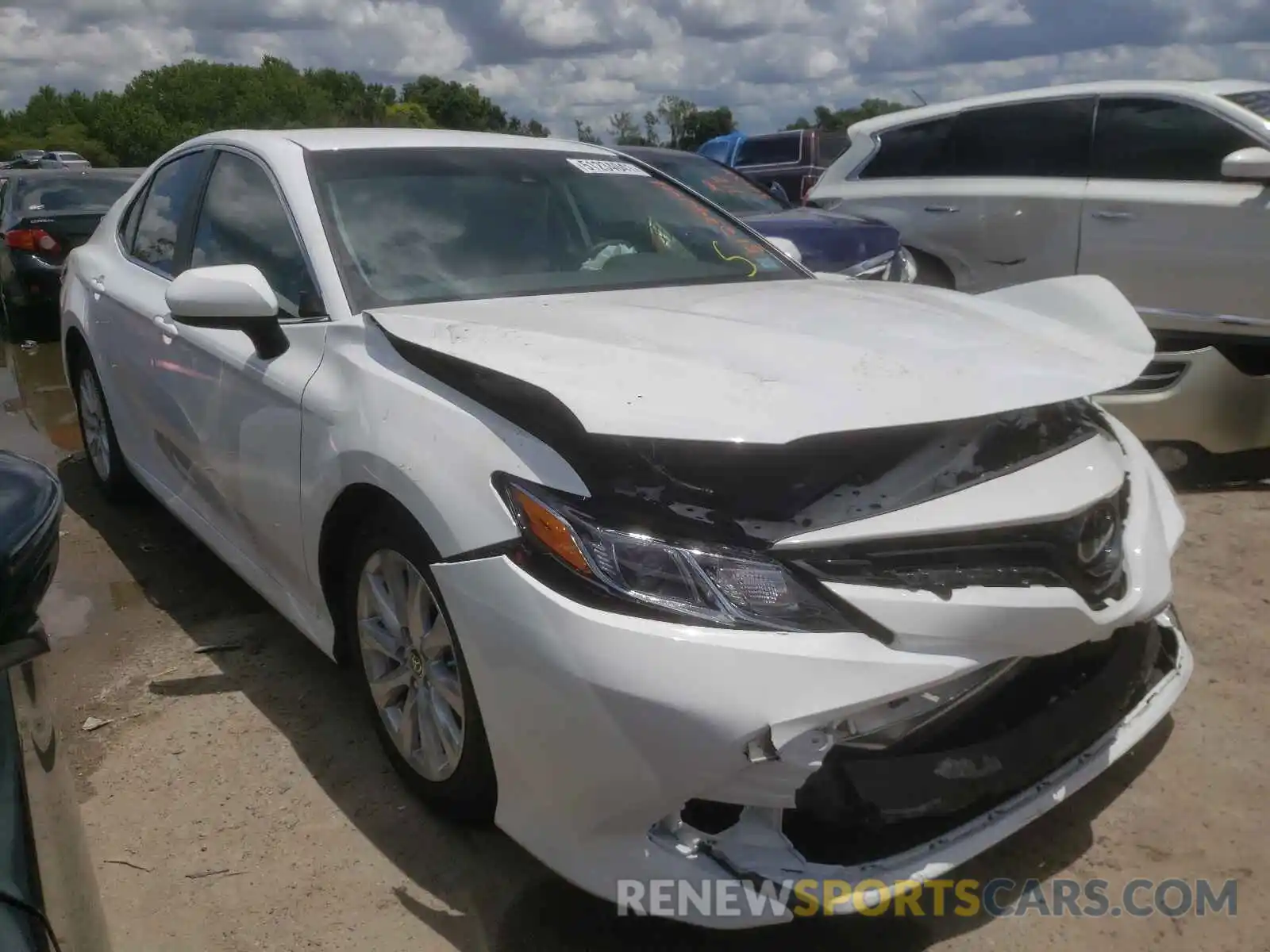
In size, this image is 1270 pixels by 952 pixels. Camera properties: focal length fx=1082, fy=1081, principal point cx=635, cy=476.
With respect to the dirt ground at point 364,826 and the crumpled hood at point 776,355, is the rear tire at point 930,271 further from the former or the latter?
the crumpled hood at point 776,355

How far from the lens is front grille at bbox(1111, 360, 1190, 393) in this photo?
4.58 m

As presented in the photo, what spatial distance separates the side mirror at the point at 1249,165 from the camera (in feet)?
16.4

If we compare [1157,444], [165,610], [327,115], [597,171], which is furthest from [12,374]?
[327,115]

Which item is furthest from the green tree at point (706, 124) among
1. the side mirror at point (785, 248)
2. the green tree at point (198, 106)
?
the side mirror at point (785, 248)

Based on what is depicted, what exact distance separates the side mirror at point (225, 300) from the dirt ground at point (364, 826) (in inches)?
45.3

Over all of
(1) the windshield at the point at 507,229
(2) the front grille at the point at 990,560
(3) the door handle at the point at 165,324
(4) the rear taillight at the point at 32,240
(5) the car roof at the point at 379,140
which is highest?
(5) the car roof at the point at 379,140

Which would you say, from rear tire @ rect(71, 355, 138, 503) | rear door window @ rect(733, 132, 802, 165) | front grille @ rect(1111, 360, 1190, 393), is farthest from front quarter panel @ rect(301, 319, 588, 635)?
rear door window @ rect(733, 132, 802, 165)

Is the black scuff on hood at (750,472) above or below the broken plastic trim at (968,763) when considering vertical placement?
above

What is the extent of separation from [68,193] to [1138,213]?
366 inches

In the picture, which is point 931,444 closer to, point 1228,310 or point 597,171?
point 597,171

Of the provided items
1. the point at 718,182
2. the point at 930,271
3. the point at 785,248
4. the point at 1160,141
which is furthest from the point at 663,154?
the point at 785,248

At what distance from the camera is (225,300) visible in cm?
274

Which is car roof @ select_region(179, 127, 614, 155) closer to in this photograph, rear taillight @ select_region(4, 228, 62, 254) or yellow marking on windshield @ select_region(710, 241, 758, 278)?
yellow marking on windshield @ select_region(710, 241, 758, 278)

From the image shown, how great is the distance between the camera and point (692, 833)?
6.38ft
